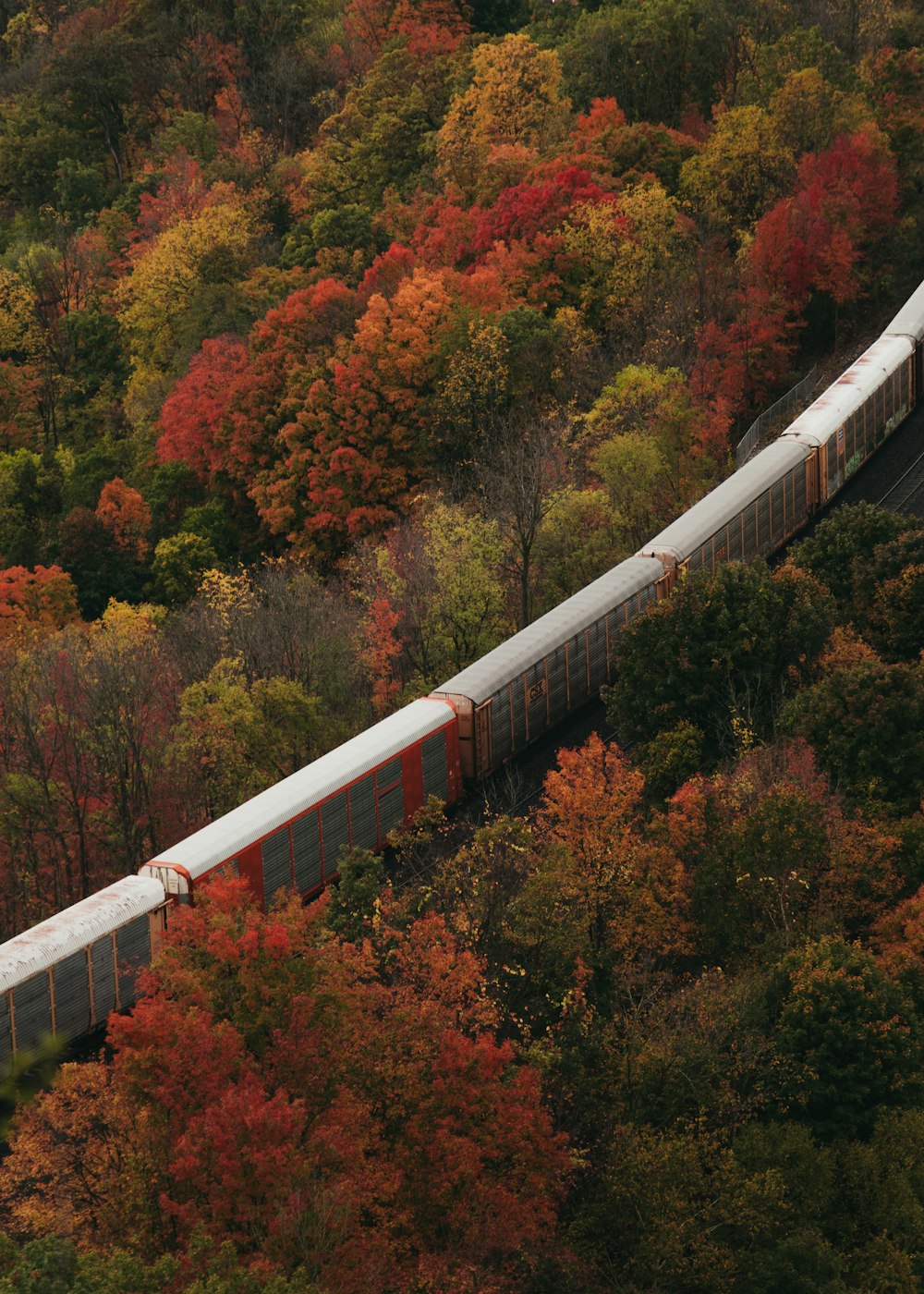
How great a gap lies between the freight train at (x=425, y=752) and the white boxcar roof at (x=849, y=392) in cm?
10

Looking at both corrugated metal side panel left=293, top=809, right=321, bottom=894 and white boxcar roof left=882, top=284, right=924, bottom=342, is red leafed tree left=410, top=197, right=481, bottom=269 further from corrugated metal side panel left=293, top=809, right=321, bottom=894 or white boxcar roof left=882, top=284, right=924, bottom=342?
corrugated metal side panel left=293, top=809, right=321, bottom=894

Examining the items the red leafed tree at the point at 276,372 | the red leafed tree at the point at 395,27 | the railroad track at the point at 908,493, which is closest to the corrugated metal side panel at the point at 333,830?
the railroad track at the point at 908,493

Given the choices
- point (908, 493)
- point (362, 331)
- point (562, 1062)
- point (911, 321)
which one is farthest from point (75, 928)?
point (911, 321)

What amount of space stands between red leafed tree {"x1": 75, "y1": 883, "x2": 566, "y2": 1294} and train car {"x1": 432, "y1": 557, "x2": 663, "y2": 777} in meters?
15.8

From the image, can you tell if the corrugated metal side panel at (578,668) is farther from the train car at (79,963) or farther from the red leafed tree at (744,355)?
the red leafed tree at (744,355)

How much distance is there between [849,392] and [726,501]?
42.9 feet

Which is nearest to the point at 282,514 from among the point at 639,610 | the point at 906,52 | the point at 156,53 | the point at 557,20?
the point at 639,610

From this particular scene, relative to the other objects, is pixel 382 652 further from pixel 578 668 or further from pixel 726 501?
pixel 726 501

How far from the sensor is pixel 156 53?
14362cm

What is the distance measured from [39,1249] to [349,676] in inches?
1428

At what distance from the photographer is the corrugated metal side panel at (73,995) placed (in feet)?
141

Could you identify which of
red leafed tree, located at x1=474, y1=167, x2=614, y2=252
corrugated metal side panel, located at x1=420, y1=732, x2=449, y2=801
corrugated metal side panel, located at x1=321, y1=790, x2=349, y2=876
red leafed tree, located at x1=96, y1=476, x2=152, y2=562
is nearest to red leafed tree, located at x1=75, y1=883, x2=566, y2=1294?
corrugated metal side panel, located at x1=321, y1=790, x2=349, y2=876

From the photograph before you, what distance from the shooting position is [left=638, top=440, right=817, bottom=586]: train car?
210 feet

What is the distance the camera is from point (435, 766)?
54125 millimetres
